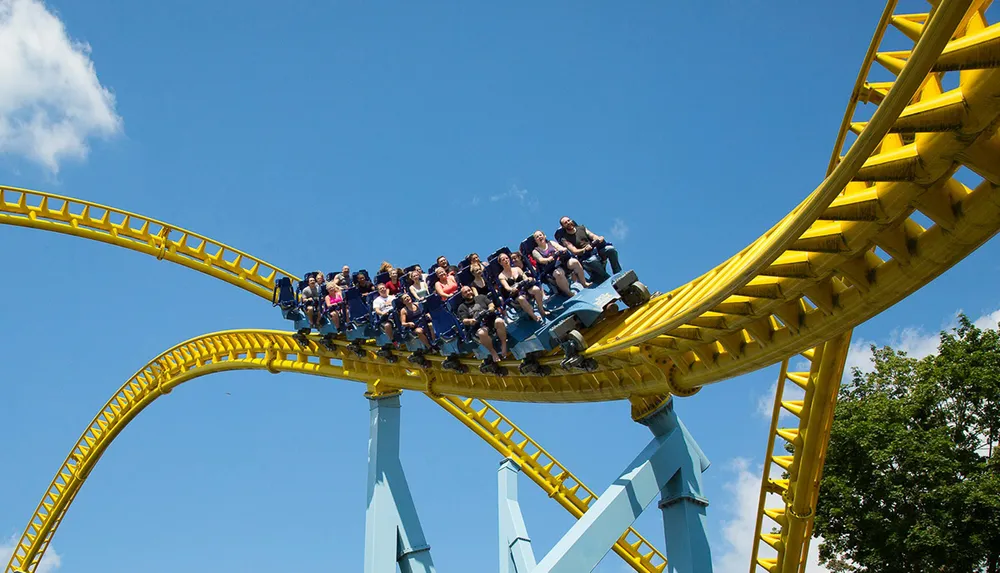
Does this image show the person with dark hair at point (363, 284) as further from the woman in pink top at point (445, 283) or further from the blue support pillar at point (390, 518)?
the blue support pillar at point (390, 518)

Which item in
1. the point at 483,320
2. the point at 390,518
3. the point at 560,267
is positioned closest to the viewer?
the point at 560,267

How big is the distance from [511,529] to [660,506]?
7.33 ft

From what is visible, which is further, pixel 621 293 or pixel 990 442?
pixel 990 442

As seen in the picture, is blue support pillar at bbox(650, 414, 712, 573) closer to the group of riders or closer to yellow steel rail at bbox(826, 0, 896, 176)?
the group of riders

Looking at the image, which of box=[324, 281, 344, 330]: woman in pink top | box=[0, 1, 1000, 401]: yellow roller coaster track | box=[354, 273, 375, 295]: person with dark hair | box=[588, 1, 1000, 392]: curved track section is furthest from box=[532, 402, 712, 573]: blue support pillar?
box=[324, 281, 344, 330]: woman in pink top

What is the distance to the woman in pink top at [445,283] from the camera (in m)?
8.40

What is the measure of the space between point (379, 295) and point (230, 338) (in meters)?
3.81

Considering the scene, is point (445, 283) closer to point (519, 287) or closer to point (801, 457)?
point (519, 287)

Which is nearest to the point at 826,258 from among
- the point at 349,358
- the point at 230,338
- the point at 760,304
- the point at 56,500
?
the point at 760,304

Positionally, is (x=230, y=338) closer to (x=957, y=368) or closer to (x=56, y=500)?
(x=56, y=500)

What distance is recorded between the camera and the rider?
7266 mm

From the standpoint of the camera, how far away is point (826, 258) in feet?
15.1

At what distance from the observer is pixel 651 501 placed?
738cm

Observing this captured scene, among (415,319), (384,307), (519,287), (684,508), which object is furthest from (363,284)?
(684,508)
